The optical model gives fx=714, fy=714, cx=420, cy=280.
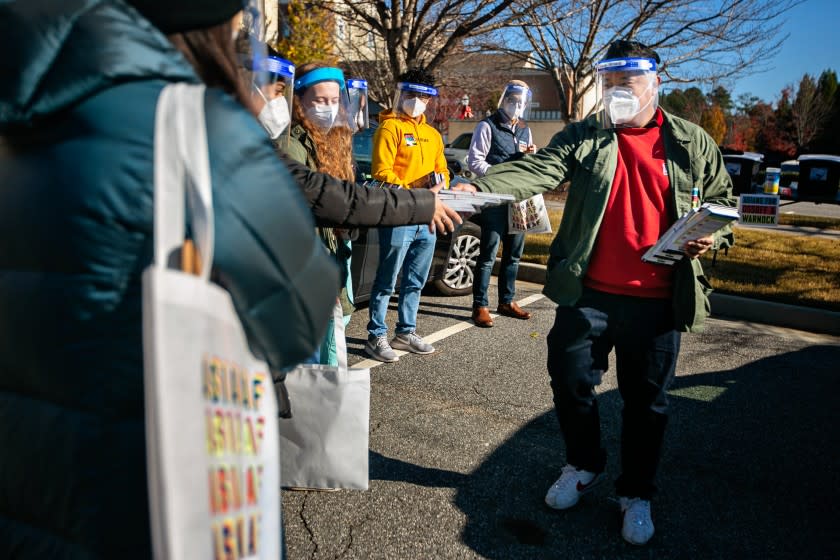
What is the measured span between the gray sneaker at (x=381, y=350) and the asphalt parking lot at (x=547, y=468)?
0.09 m

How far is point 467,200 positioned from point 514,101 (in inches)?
156

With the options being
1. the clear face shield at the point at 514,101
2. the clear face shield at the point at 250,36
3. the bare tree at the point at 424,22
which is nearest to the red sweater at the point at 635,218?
the clear face shield at the point at 250,36

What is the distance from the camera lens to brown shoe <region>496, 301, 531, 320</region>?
650 cm

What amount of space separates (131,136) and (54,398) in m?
0.45

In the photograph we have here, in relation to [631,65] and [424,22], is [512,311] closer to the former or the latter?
[631,65]

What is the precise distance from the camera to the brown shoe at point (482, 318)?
616 cm

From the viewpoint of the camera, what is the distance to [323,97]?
3807 millimetres

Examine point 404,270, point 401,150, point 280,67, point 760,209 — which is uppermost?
point 280,67

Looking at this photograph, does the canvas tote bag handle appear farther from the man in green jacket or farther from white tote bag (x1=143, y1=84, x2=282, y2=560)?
the man in green jacket

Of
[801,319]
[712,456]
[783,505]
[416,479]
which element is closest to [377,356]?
[416,479]

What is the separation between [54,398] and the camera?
1159 millimetres

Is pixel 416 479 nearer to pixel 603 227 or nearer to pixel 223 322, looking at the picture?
pixel 603 227

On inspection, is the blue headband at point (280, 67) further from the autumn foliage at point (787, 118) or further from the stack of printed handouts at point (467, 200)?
the autumn foliage at point (787, 118)

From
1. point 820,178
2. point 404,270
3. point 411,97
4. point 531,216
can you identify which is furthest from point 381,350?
point 820,178
